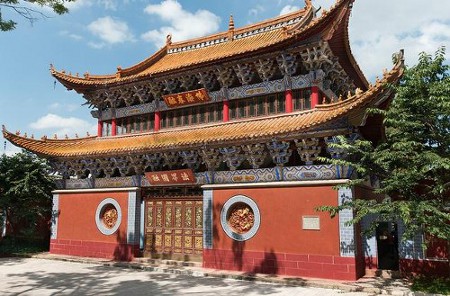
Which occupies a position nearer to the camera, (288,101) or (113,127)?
(288,101)

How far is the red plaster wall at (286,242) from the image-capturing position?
10.1 m

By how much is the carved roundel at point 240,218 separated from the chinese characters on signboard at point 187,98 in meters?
3.88

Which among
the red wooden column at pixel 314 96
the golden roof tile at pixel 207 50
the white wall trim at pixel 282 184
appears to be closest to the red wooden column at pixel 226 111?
the golden roof tile at pixel 207 50

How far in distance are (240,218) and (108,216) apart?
539 centimetres

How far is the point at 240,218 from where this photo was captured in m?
11.7

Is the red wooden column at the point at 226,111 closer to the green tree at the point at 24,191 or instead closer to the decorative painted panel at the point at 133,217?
the decorative painted panel at the point at 133,217

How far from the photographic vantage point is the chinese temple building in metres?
10.4

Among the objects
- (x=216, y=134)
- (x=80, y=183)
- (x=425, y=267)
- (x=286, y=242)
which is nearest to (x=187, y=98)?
(x=216, y=134)

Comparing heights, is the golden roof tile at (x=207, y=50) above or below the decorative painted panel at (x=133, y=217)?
above

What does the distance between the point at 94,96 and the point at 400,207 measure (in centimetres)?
1243

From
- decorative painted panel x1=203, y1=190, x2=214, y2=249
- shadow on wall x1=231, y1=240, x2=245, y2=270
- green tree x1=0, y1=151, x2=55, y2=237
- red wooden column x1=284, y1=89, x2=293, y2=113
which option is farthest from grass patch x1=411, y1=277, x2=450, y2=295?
green tree x1=0, y1=151, x2=55, y2=237

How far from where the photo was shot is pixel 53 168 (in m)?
15.7

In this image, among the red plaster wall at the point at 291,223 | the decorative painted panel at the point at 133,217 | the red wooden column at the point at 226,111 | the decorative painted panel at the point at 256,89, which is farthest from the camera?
the decorative painted panel at the point at 133,217

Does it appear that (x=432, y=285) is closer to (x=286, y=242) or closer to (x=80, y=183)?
(x=286, y=242)
